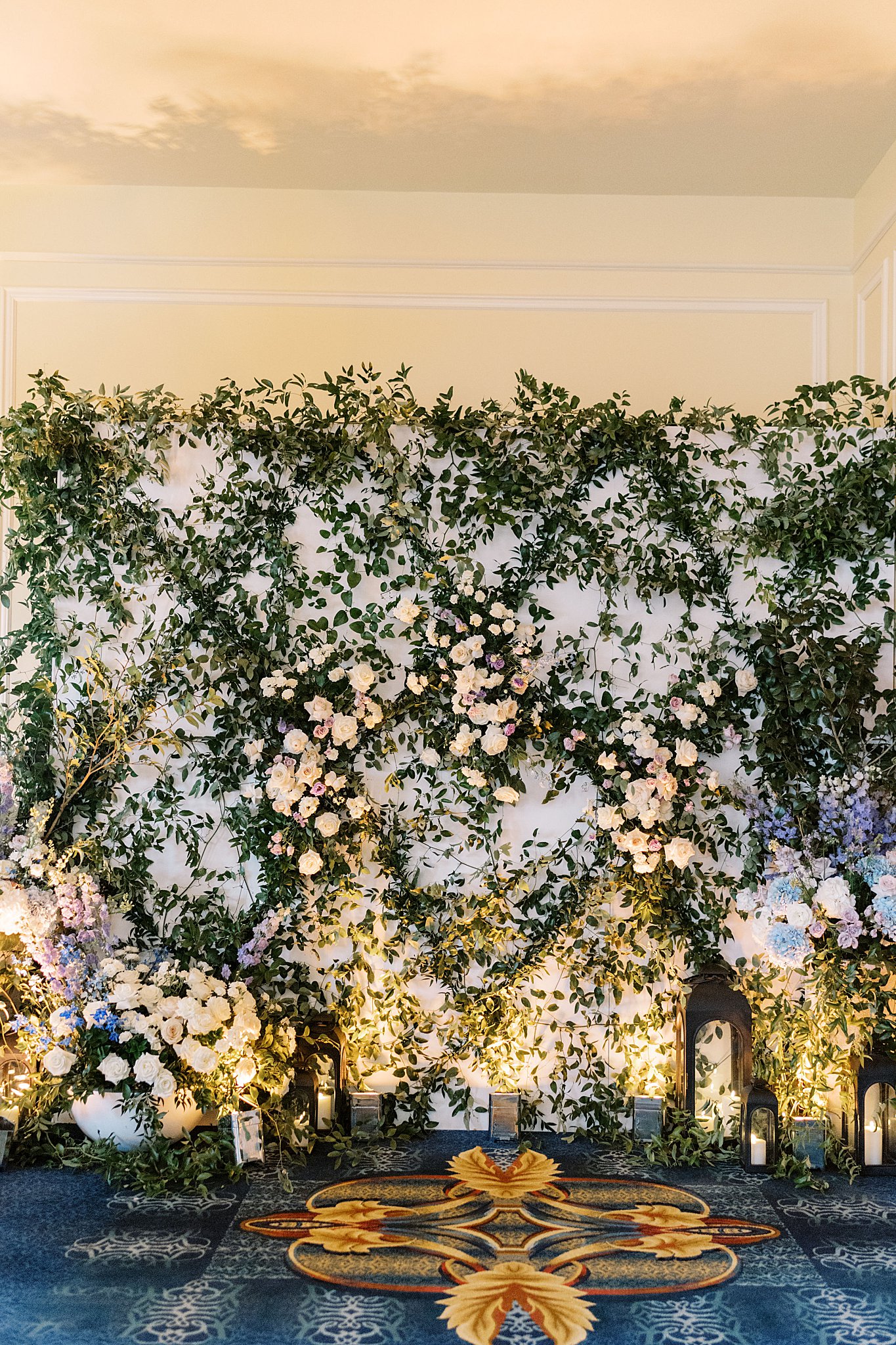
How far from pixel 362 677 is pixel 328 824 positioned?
0.44 meters

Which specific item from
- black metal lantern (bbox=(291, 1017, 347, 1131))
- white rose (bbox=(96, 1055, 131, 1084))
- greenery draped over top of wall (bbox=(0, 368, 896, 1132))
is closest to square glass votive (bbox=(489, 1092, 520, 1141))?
greenery draped over top of wall (bbox=(0, 368, 896, 1132))

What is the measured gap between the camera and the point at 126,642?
10.2 feet

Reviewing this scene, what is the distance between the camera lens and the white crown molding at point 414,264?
11.7 ft

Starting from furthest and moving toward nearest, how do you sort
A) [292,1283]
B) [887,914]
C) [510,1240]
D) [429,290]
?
[429,290] → [887,914] → [510,1240] → [292,1283]

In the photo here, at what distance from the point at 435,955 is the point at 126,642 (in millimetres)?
1354

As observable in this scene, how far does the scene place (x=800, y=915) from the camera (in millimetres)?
2766

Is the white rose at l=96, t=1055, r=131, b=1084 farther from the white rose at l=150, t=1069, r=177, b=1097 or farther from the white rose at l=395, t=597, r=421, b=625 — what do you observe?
the white rose at l=395, t=597, r=421, b=625

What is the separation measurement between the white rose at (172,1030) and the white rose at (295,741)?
81cm

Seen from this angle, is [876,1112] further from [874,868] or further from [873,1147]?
[874,868]

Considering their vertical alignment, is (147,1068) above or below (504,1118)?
above

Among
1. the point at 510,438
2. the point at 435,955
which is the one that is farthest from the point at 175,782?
the point at 510,438

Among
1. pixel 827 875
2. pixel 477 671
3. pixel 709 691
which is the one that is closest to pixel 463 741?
pixel 477 671

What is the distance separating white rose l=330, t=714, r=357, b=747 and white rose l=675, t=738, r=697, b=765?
0.96 meters

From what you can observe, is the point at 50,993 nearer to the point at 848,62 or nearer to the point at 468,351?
the point at 468,351
